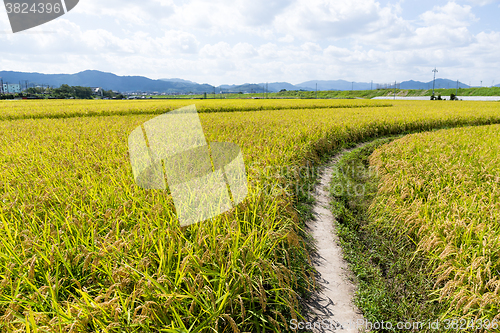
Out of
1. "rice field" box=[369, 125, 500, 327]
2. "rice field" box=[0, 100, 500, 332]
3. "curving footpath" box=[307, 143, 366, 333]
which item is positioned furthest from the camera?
"curving footpath" box=[307, 143, 366, 333]

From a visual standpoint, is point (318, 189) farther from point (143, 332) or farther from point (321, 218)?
point (143, 332)

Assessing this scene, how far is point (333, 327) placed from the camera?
2.42 metres

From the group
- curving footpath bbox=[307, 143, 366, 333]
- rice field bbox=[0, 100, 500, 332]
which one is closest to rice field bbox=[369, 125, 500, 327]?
curving footpath bbox=[307, 143, 366, 333]

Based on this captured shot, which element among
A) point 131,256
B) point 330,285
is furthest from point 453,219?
point 131,256

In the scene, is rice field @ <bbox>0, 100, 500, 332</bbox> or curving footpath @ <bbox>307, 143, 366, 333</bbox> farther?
curving footpath @ <bbox>307, 143, 366, 333</bbox>

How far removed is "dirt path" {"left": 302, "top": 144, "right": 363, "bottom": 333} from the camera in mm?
2490

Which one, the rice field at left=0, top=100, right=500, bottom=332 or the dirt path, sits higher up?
the rice field at left=0, top=100, right=500, bottom=332

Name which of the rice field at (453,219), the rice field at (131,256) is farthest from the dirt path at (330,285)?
the rice field at (453,219)

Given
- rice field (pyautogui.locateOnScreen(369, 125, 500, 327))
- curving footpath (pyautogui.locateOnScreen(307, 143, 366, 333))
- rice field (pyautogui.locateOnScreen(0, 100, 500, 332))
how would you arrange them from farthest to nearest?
curving footpath (pyautogui.locateOnScreen(307, 143, 366, 333)), rice field (pyautogui.locateOnScreen(369, 125, 500, 327)), rice field (pyautogui.locateOnScreen(0, 100, 500, 332))

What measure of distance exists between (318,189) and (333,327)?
3.54 meters

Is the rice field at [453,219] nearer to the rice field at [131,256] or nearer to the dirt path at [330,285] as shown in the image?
the dirt path at [330,285]

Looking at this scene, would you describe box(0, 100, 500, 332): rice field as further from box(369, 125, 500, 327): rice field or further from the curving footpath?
box(369, 125, 500, 327): rice field

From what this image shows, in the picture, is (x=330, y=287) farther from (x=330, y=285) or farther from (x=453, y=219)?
(x=453, y=219)

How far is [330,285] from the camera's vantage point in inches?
117
